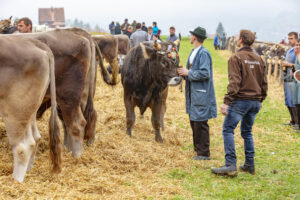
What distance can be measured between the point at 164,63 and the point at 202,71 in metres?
1.07

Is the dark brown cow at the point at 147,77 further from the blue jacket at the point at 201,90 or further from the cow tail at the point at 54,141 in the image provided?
the cow tail at the point at 54,141

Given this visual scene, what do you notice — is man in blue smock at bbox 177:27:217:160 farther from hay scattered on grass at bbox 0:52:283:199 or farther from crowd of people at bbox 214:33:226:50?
crowd of people at bbox 214:33:226:50

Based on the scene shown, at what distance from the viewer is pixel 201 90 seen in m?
6.36

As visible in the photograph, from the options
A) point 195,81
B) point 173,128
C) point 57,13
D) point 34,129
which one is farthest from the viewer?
point 57,13

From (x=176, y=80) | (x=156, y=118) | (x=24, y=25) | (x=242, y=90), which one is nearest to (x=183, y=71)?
(x=176, y=80)

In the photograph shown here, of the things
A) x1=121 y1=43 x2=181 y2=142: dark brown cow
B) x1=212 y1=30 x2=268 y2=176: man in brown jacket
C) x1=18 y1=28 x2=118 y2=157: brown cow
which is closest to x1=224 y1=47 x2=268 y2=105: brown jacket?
x1=212 y1=30 x2=268 y2=176: man in brown jacket

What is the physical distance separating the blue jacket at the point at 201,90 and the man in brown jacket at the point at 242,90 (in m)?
0.74

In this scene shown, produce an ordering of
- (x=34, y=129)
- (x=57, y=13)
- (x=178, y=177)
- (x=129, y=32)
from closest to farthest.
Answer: (x=34, y=129), (x=178, y=177), (x=129, y=32), (x=57, y=13)

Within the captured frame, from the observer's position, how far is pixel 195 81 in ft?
21.0

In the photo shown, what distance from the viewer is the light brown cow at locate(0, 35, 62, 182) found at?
4.58 m

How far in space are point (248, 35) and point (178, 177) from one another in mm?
2353

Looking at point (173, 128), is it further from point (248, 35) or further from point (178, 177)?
point (248, 35)

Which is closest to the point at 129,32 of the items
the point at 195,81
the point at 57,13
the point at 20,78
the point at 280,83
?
Answer: the point at 280,83

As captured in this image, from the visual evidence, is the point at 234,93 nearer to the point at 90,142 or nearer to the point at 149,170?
the point at 149,170
